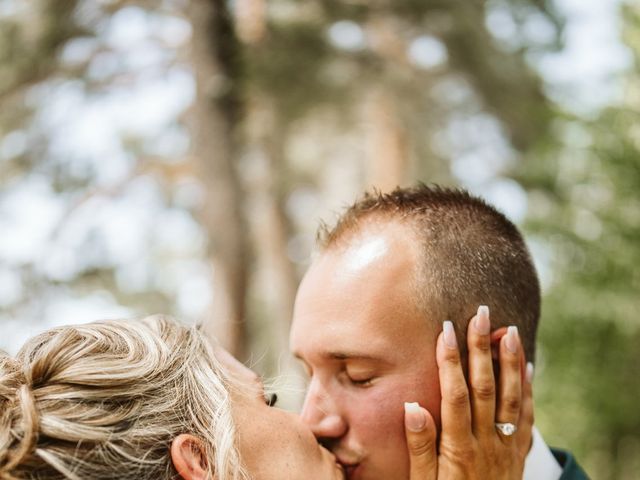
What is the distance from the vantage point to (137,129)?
13.7m

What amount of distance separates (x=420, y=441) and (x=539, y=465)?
566 mm

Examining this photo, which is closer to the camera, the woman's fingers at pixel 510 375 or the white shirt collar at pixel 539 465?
the woman's fingers at pixel 510 375

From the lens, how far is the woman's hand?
2.47 meters

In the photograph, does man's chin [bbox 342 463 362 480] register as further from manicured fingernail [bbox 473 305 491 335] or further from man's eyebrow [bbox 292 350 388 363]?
manicured fingernail [bbox 473 305 491 335]

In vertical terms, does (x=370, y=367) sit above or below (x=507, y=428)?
above

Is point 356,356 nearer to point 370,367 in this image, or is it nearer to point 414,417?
point 370,367

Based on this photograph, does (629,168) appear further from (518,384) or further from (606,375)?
(518,384)

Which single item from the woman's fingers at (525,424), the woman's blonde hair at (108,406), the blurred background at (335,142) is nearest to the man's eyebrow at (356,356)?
the woman's blonde hair at (108,406)

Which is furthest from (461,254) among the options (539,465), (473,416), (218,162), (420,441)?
(218,162)

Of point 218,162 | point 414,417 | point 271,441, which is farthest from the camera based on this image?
point 218,162

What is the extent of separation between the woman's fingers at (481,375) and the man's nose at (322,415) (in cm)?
43

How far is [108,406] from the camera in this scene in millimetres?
2004

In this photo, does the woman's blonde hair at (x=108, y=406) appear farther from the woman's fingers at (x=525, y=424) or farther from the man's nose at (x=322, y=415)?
the woman's fingers at (x=525, y=424)

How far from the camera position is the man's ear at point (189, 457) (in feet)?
6.58
